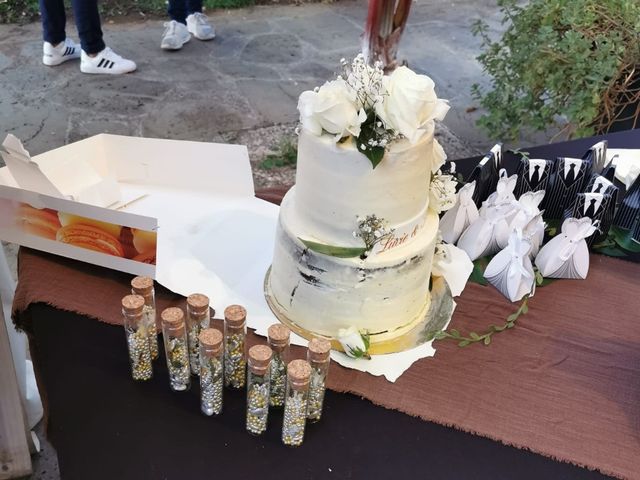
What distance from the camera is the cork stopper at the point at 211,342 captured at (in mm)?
762

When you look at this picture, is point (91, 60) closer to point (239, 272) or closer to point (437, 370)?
point (239, 272)

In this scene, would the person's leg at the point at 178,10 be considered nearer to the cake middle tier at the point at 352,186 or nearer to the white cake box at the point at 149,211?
the white cake box at the point at 149,211

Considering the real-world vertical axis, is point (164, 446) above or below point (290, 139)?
above

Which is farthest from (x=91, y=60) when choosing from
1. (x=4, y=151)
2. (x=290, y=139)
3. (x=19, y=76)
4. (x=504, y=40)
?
(x=4, y=151)

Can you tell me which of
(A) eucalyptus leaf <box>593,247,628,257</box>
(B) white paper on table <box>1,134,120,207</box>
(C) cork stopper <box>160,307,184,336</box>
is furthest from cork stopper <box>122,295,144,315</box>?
(A) eucalyptus leaf <box>593,247,628,257</box>

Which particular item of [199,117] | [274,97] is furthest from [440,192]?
[274,97]

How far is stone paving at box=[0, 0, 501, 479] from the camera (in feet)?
8.59

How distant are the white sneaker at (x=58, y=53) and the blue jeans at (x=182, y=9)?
53cm

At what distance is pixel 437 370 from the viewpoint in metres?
0.90

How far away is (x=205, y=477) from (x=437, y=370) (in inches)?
13.8

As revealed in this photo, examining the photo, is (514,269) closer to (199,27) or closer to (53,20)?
(53,20)

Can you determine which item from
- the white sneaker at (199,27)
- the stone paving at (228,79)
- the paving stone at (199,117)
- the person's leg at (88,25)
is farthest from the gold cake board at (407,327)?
the white sneaker at (199,27)

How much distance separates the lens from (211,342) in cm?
76

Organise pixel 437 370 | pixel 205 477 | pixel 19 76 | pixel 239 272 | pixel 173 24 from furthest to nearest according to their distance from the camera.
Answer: pixel 173 24
pixel 19 76
pixel 239 272
pixel 437 370
pixel 205 477
